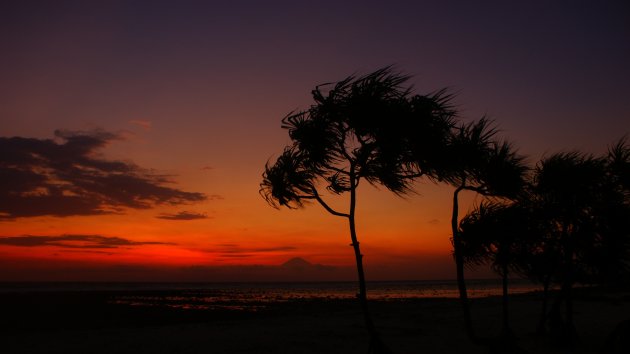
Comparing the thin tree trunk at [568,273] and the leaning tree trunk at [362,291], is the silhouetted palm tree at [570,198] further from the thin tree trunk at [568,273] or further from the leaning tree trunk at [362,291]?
the leaning tree trunk at [362,291]

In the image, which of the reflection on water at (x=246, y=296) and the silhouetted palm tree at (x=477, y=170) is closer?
the silhouetted palm tree at (x=477, y=170)

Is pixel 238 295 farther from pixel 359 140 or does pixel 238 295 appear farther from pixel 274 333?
pixel 359 140

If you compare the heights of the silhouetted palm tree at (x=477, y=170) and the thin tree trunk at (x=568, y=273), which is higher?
the silhouetted palm tree at (x=477, y=170)

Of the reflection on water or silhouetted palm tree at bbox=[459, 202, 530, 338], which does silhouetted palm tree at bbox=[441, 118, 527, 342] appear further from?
the reflection on water

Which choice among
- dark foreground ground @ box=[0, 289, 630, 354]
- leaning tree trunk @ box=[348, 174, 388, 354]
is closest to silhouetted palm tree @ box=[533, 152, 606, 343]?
dark foreground ground @ box=[0, 289, 630, 354]

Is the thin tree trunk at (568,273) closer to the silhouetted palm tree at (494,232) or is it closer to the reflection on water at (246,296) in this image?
the silhouetted palm tree at (494,232)

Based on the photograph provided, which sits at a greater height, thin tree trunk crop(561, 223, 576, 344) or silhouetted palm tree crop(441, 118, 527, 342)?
silhouetted palm tree crop(441, 118, 527, 342)

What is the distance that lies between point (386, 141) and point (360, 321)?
55.3 feet

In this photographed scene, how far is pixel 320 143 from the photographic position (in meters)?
11.8

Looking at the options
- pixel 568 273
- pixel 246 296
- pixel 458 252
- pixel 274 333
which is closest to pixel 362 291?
pixel 458 252

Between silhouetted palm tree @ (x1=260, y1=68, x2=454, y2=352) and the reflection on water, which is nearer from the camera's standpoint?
silhouetted palm tree @ (x1=260, y1=68, x2=454, y2=352)

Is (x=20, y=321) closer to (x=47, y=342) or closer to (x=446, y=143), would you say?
(x=47, y=342)

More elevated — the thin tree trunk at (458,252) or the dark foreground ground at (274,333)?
the thin tree trunk at (458,252)

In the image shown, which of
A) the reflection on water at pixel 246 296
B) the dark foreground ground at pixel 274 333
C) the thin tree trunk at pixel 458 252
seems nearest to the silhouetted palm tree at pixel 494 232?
the thin tree trunk at pixel 458 252
